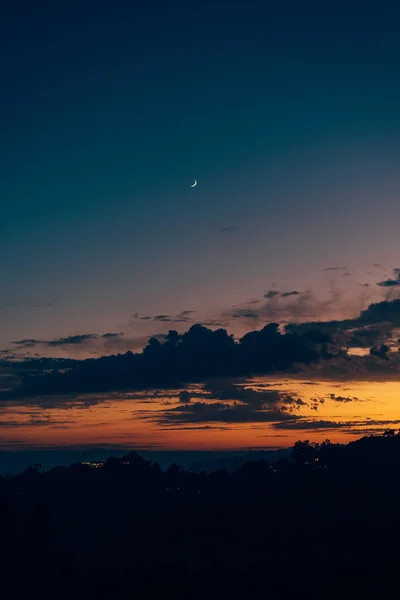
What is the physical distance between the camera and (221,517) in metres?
102

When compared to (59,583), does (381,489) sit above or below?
above

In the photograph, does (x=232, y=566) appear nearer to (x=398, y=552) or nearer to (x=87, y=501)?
(x=398, y=552)

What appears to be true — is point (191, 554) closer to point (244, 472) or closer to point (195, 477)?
point (244, 472)


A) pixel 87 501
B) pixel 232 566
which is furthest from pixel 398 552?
pixel 87 501

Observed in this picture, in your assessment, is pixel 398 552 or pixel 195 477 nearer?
pixel 398 552

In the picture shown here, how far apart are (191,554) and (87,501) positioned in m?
77.0

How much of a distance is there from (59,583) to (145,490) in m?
95.4

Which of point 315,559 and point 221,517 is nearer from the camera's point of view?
point 315,559

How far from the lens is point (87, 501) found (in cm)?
15988

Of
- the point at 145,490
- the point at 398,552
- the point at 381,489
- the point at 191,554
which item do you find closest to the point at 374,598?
the point at 398,552

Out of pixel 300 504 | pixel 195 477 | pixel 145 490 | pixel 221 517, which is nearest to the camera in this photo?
pixel 221 517

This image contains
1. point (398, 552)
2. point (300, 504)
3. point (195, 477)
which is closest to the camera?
point (398, 552)

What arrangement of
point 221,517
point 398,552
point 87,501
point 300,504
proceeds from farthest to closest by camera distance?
point 87,501
point 300,504
point 221,517
point 398,552

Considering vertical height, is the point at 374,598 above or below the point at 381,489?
below
